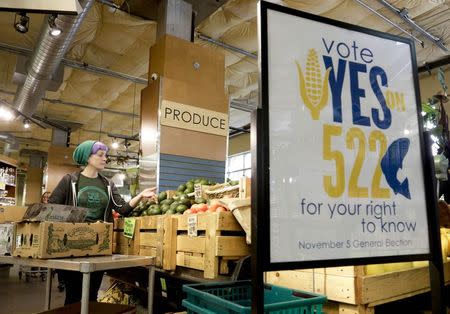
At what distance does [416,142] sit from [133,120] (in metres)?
9.22

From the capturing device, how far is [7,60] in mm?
6598

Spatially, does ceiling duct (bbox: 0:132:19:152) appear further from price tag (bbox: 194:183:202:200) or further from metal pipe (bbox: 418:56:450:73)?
metal pipe (bbox: 418:56:450:73)

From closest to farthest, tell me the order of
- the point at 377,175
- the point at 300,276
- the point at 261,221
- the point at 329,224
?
the point at 261,221 < the point at 329,224 < the point at 377,175 < the point at 300,276

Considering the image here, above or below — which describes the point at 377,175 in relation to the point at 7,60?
below

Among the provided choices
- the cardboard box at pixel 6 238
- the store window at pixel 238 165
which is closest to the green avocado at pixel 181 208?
the cardboard box at pixel 6 238

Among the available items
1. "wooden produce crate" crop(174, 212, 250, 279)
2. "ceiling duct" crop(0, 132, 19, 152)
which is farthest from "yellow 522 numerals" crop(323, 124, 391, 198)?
"ceiling duct" crop(0, 132, 19, 152)

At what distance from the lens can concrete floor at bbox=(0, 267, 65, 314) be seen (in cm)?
556

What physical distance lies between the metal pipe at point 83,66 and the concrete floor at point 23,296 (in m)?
3.82

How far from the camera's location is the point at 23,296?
6562 millimetres

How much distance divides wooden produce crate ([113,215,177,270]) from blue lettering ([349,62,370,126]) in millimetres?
1611

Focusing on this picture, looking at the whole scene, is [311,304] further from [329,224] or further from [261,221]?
[261,221]

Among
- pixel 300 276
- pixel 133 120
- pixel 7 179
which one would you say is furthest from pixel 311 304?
pixel 133 120

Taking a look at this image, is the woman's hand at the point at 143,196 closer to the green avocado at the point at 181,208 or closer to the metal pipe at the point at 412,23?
the green avocado at the point at 181,208

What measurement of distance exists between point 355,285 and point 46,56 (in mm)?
4887
